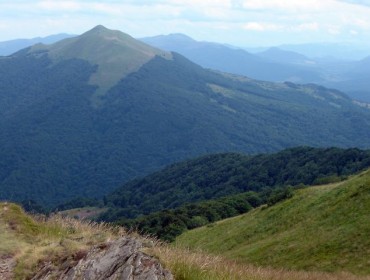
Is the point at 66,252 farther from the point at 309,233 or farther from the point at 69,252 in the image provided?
the point at 309,233

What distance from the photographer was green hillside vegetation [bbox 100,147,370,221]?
111 meters

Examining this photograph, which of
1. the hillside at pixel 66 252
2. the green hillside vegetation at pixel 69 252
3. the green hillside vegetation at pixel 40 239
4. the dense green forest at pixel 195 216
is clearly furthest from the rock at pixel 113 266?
the dense green forest at pixel 195 216

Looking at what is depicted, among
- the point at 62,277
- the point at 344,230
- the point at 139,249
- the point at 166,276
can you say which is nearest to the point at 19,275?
the point at 62,277

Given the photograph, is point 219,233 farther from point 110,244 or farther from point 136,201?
point 136,201

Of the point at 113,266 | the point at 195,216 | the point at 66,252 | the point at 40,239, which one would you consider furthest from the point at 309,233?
the point at 195,216

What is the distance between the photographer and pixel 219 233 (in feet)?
137

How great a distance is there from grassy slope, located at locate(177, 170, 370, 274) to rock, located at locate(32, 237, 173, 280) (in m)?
8.02

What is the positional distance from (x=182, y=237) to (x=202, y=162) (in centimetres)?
14787

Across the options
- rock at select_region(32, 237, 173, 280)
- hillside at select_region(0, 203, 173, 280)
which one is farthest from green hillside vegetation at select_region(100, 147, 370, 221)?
rock at select_region(32, 237, 173, 280)

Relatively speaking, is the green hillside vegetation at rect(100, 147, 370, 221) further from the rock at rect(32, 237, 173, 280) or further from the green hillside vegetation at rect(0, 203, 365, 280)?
the rock at rect(32, 237, 173, 280)

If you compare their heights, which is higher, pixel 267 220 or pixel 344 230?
pixel 344 230

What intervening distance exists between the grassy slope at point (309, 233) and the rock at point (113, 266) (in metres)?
8.02

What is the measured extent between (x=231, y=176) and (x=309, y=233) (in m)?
128

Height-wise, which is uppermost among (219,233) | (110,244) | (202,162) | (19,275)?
(110,244)
